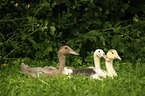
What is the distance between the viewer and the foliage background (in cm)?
601

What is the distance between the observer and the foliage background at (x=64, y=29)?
19.7ft

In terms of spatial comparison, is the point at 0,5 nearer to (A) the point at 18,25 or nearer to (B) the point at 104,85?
(A) the point at 18,25

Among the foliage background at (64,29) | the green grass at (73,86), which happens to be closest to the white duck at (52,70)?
the green grass at (73,86)

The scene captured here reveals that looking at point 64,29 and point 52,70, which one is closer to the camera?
point 52,70

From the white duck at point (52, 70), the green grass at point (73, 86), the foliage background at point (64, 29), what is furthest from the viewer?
the foliage background at point (64, 29)

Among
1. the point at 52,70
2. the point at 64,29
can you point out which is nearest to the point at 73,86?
the point at 52,70

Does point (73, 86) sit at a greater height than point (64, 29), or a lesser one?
lesser

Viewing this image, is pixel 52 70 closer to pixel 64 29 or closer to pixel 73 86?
pixel 73 86

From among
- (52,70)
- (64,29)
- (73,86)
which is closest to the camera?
(73,86)

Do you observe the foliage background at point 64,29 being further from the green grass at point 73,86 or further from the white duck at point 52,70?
the green grass at point 73,86

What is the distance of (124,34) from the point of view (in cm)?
678

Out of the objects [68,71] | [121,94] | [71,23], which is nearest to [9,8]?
[71,23]

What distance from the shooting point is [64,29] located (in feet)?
22.9

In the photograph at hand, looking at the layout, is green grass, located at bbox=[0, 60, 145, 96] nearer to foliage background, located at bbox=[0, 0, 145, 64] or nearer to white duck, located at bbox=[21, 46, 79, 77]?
white duck, located at bbox=[21, 46, 79, 77]
